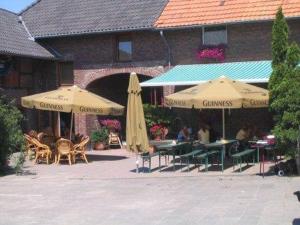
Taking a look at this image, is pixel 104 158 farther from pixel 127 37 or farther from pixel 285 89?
pixel 285 89

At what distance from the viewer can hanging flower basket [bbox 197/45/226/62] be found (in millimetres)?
23172

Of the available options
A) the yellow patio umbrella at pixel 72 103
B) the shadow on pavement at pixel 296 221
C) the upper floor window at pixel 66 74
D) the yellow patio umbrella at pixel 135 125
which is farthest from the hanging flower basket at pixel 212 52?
the shadow on pavement at pixel 296 221

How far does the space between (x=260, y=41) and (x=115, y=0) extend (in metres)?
7.74

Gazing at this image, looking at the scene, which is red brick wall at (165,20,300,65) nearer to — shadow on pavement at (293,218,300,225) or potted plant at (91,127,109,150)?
potted plant at (91,127,109,150)

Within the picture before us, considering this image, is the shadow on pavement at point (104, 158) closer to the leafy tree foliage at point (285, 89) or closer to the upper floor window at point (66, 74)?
the upper floor window at point (66, 74)

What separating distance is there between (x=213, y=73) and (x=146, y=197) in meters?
11.0

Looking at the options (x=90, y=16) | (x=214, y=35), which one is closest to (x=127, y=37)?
(x=90, y=16)

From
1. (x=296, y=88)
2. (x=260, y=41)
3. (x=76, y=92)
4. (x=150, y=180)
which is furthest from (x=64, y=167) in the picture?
(x=260, y=41)

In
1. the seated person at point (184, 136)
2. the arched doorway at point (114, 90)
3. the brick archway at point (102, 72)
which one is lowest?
the seated person at point (184, 136)

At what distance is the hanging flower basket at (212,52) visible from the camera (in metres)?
23.2

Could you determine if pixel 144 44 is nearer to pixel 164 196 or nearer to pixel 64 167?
pixel 64 167

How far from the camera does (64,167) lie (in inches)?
701

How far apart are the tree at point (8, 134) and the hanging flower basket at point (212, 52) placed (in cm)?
909

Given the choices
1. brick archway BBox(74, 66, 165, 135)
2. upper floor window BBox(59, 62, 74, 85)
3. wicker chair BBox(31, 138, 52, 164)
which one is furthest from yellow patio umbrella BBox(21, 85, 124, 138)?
upper floor window BBox(59, 62, 74, 85)
